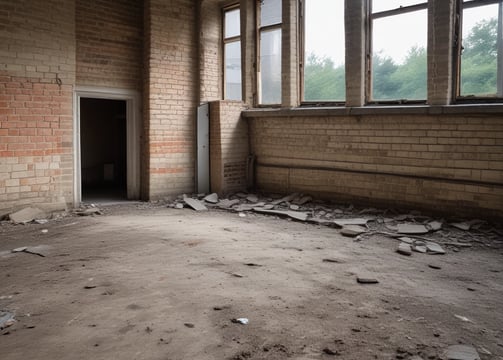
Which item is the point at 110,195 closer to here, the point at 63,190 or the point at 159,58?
the point at 63,190

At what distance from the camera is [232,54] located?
1012cm

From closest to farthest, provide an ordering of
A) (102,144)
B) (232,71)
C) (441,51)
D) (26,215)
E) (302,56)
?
1. (441,51)
2. (26,215)
3. (302,56)
4. (232,71)
5. (102,144)

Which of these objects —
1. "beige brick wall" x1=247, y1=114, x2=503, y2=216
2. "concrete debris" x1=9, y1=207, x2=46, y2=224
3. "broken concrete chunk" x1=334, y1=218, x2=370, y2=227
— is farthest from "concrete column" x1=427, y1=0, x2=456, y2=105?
"concrete debris" x1=9, y1=207, x2=46, y2=224

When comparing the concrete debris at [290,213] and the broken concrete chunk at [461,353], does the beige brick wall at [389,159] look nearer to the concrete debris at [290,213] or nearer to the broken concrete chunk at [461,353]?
the concrete debris at [290,213]

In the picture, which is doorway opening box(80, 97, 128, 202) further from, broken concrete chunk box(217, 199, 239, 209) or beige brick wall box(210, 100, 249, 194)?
broken concrete chunk box(217, 199, 239, 209)

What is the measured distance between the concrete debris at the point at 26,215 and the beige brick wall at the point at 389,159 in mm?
4318

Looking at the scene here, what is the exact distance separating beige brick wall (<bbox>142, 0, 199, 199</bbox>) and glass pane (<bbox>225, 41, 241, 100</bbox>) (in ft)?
2.94

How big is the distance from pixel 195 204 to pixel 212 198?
1.69 ft

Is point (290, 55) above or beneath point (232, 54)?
beneath

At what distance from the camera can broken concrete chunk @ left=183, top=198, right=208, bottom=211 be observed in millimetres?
8375

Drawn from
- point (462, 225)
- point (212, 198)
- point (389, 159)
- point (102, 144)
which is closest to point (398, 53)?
point (389, 159)

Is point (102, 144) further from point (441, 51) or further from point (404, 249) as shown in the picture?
point (404, 249)

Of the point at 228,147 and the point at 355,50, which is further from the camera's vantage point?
the point at 228,147

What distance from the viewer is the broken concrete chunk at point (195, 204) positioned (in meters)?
8.38
